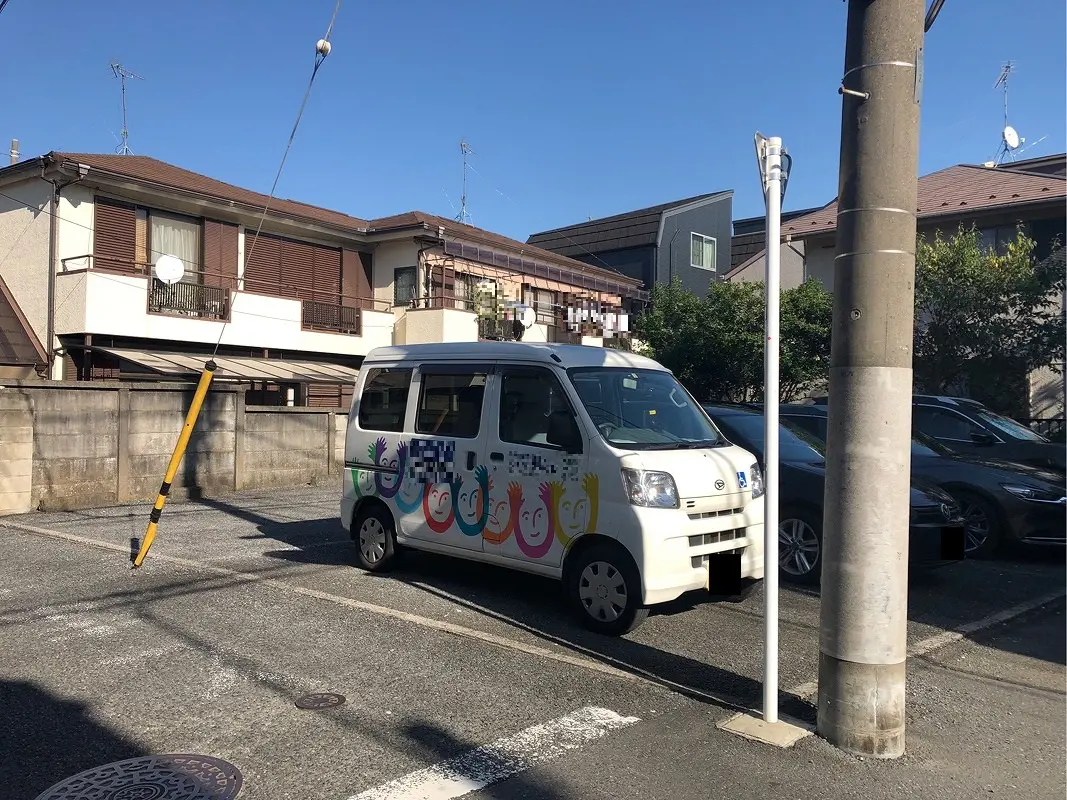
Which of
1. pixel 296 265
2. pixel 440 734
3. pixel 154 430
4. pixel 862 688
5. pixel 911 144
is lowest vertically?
pixel 440 734

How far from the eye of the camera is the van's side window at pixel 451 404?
7.09 metres

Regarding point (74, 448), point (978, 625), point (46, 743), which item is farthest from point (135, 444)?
point (978, 625)

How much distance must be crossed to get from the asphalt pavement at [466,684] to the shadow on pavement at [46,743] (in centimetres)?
1

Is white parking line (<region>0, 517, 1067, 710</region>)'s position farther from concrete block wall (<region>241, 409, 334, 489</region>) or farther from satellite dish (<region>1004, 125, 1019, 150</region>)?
satellite dish (<region>1004, 125, 1019, 150</region>)

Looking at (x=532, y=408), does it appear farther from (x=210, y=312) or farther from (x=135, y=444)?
(x=210, y=312)

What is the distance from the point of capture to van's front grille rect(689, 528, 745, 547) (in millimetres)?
5828

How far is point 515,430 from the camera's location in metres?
6.74

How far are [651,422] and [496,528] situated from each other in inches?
58.2

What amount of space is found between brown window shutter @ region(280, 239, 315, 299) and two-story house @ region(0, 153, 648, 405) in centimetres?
4

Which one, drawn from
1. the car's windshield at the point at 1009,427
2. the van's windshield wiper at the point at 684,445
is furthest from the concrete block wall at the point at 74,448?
the car's windshield at the point at 1009,427

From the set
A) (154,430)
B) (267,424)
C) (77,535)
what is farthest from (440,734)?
(267,424)

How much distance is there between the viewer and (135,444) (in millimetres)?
12648

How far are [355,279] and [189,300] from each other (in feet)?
17.5

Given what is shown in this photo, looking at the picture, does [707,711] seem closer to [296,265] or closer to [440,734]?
[440,734]
